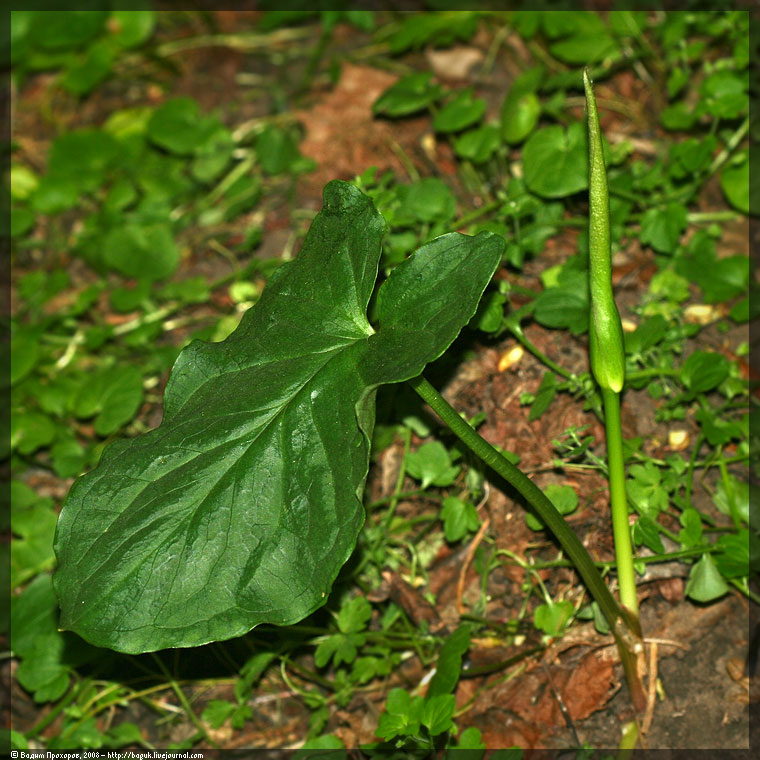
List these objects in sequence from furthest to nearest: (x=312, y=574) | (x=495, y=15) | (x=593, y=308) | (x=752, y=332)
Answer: (x=495, y=15)
(x=752, y=332)
(x=593, y=308)
(x=312, y=574)

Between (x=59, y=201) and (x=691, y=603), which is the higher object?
(x=59, y=201)

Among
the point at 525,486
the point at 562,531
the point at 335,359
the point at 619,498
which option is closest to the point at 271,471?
the point at 335,359

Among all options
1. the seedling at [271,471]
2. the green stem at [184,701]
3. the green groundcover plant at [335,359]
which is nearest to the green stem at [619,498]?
the green groundcover plant at [335,359]

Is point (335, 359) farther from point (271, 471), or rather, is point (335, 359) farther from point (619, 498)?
point (619, 498)

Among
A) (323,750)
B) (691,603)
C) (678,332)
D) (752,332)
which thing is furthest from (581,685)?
(752,332)

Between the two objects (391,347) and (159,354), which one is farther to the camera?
(159,354)

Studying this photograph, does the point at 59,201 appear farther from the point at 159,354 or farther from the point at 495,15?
the point at 495,15

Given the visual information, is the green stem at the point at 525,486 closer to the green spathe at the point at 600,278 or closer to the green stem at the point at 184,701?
the green spathe at the point at 600,278
